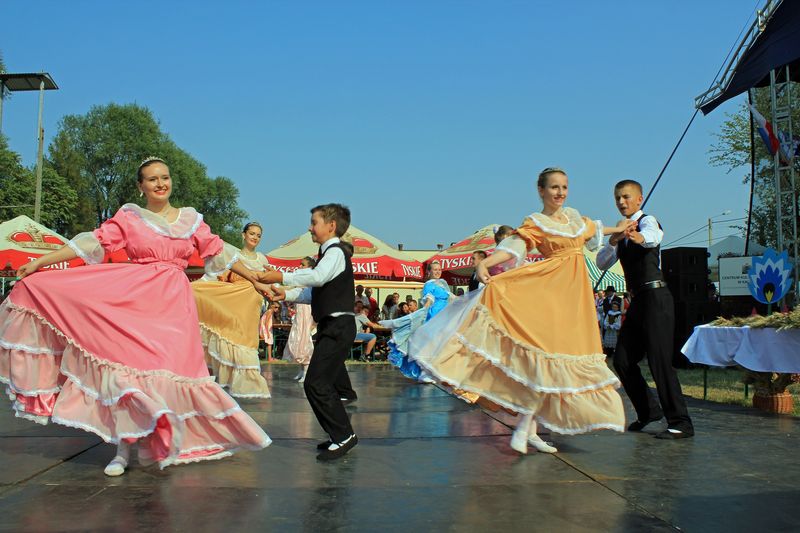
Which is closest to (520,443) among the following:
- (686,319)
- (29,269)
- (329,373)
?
(329,373)

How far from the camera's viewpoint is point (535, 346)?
16.4 feet

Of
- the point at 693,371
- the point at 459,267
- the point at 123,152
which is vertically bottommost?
the point at 693,371

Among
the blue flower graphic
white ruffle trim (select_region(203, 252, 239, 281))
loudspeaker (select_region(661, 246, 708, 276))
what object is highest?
loudspeaker (select_region(661, 246, 708, 276))

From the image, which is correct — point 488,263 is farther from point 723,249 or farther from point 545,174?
point 723,249

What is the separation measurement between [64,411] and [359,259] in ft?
52.1

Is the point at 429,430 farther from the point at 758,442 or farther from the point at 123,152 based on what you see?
the point at 123,152

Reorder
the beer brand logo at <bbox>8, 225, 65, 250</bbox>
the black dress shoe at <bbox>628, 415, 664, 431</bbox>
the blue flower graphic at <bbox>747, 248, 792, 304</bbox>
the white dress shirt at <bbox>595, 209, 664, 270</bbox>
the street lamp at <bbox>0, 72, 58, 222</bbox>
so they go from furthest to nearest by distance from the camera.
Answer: the street lamp at <bbox>0, 72, 58, 222</bbox> < the beer brand logo at <bbox>8, 225, 65, 250</bbox> < the blue flower graphic at <bbox>747, 248, 792, 304</bbox> < the black dress shoe at <bbox>628, 415, 664, 431</bbox> < the white dress shirt at <bbox>595, 209, 664, 270</bbox>

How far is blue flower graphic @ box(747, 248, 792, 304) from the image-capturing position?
9.64m

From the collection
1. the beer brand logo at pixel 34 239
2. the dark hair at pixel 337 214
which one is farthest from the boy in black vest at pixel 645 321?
the beer brand logo at pixel 34 239

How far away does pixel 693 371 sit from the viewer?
13.4 m

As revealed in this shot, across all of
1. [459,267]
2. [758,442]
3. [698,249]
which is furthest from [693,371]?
[758,442]

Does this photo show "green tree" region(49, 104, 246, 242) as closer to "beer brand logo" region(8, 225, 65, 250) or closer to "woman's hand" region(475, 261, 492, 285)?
"beer brand logo" region(8, 225, 65, 250)

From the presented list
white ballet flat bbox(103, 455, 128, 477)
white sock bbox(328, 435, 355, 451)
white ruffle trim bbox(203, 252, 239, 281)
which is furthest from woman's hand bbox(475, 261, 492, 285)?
white ballet flat bbox(103, 455, 128, 477)

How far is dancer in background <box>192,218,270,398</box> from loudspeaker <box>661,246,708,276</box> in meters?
9.59
